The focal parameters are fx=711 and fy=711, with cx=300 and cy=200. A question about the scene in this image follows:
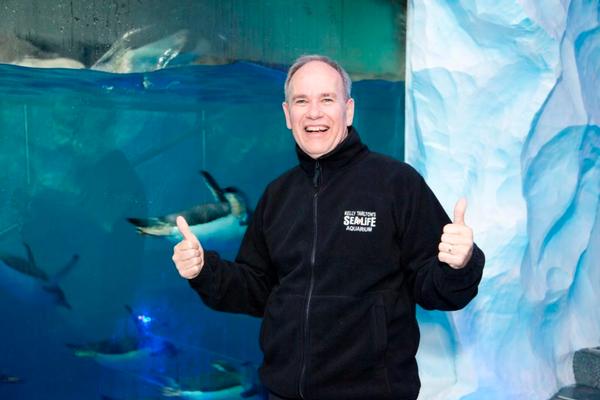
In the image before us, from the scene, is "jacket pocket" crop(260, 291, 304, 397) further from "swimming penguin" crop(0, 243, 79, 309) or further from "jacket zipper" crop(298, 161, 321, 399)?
"swimming penguin" crop(0, 243, 79, 309)

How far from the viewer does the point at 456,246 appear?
172 cm

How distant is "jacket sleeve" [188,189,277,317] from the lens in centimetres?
200

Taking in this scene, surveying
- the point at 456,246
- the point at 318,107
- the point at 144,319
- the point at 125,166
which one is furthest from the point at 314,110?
the point at 144,319

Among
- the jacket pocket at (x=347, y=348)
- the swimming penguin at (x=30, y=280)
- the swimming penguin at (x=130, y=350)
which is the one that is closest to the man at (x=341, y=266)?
the jacket pocket at (x=347, y=348)

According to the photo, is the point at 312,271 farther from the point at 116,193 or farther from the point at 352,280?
the point at 116,193

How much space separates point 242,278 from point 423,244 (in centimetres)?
54

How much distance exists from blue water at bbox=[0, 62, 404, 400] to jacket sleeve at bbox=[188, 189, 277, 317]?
1293 millimetres

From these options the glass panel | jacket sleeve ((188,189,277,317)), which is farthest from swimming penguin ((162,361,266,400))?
jacket sleeve ((188,189,277,317))

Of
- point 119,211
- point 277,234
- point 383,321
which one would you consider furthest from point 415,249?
point 119,211

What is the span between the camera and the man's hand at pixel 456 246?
172cm

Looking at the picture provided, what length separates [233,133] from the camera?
382cm

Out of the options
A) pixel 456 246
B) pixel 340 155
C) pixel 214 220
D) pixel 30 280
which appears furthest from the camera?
pixel 214 220

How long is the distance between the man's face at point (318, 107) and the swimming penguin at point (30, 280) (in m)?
1.59

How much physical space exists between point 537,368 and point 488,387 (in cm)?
31
